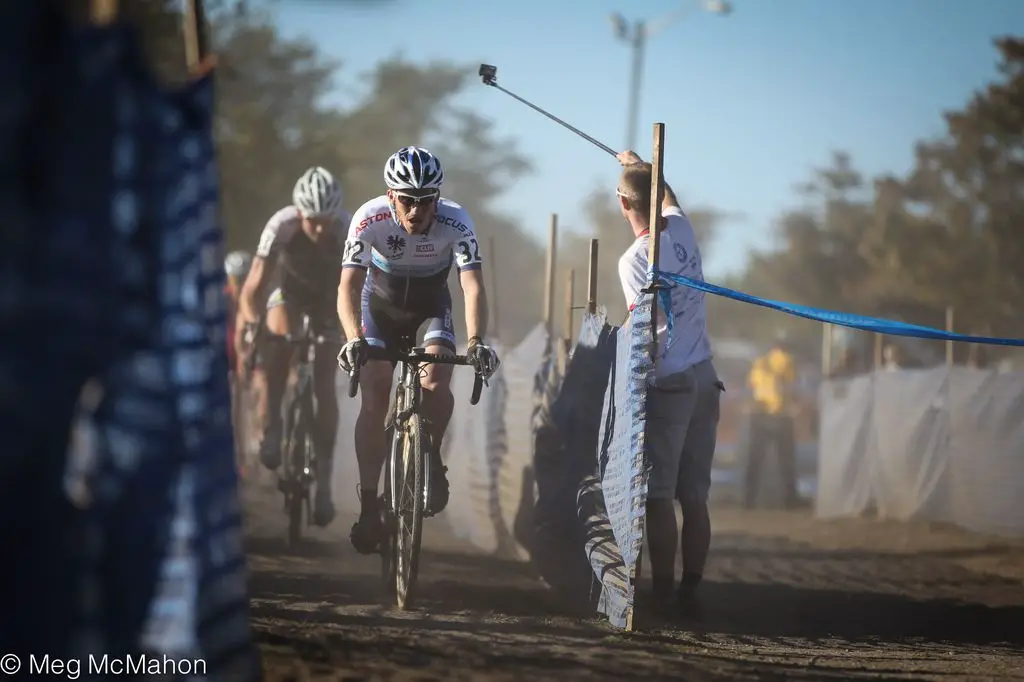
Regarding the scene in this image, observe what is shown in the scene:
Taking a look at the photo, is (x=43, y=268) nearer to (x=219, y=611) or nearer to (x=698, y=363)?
(x=219, y=611)

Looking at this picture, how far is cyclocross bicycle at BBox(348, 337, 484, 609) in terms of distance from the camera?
25.3ft

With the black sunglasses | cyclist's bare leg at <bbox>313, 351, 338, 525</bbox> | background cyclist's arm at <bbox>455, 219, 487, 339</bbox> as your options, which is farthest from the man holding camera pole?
cyclist's bare leg at <bbox>313, 351, 338, 525</bbox>

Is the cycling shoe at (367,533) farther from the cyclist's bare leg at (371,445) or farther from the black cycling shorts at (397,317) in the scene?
the black cycling shorts at (397,317)

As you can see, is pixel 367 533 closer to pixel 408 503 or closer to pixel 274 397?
pixel 408 503

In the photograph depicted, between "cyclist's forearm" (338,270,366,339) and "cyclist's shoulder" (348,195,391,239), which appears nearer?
"cyclist's forearm" (338,270,366,339)

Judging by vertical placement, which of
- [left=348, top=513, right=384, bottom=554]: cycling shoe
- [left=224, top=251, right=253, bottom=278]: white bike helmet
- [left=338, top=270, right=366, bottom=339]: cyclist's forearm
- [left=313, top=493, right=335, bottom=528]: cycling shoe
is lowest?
[left=348, top=513, right=384, bottom=554]: cycling shoe

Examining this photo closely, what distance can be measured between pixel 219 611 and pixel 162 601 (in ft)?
0.60

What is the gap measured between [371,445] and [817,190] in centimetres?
6353

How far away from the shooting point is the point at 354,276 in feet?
26.1

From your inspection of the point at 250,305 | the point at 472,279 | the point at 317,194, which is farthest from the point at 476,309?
the point at 250,305

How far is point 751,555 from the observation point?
12836 mm

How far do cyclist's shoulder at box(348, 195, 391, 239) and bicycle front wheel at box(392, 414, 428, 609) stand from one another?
1084 millimetres

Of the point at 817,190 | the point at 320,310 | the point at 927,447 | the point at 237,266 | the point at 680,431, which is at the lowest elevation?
the point at 680,431

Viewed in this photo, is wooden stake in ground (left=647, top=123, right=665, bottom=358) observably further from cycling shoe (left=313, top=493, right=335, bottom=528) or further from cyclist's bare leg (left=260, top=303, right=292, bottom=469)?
cyclist's bare leg (left=260, top=303, right=292, bottom=469)
